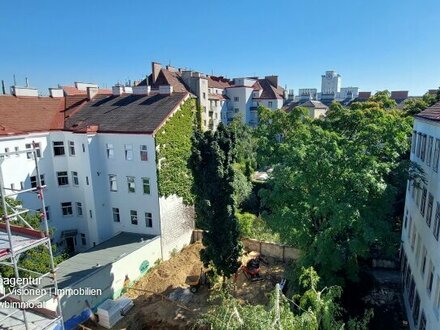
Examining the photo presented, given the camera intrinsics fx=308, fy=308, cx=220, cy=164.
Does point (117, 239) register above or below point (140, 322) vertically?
above

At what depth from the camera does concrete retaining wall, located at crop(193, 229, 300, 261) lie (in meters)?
22.9

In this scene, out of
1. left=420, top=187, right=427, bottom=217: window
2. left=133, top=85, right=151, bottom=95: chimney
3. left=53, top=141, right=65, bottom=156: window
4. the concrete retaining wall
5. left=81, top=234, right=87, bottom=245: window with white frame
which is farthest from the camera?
left=133, top=85, right=151, bottom=95: chimney

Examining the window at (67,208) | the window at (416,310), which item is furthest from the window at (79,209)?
the window at (416,310)

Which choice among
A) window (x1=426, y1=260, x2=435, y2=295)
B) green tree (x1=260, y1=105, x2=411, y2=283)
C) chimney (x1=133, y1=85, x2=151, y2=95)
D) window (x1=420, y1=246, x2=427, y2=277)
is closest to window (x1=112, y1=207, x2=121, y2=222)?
chimney (x1=133, y1=85, x2=151, y2=95)

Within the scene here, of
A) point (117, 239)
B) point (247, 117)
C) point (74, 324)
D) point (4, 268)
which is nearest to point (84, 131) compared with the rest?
point (117, 239)

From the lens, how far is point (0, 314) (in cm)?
900

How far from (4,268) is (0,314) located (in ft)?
22.5

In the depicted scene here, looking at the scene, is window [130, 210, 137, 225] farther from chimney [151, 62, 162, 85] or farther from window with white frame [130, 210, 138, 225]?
chimney [151, 62, 162, 85]

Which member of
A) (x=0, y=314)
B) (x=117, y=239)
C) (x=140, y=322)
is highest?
(x=0, y=314)

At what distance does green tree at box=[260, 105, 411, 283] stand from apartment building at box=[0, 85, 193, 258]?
1002 cm

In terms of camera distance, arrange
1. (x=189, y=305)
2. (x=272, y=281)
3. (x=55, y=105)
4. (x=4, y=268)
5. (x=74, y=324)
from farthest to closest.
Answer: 1. (x=55, y=105)
2. (x=272, y=281)
3. (x=189, y=305)
4. (x=74, y=324)
5. (x=4, y=268)

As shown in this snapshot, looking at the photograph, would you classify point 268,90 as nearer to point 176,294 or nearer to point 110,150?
point 110,150

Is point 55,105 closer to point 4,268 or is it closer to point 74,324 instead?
point 4,268

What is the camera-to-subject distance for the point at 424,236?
1416 cm
